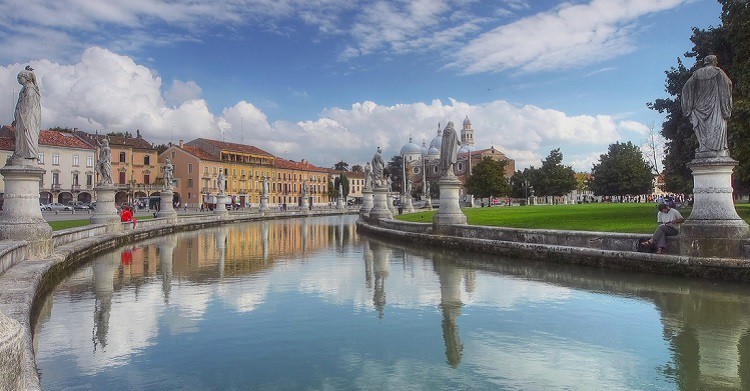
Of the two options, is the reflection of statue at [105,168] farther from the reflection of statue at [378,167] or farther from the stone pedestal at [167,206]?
the reflection of statue at [378,167]

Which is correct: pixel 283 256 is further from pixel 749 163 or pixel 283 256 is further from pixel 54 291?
pixel 749 163

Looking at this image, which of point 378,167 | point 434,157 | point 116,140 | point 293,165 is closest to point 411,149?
point 434,157

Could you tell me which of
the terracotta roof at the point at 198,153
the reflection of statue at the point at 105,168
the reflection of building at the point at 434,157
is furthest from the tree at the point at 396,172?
the reflection of statue at the point at 105,168

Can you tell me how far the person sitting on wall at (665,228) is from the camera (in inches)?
443

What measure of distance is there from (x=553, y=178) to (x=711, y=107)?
253 feet

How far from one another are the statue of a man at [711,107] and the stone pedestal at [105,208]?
19755 mm

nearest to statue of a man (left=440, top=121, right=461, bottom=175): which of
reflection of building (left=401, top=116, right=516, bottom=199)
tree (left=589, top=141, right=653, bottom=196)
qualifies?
tree (left=589, top=141, right=653, bottom=196)

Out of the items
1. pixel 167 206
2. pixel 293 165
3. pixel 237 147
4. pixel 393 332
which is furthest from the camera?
pixel 293 165

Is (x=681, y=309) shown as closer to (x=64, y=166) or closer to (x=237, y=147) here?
(x=64, y=166)

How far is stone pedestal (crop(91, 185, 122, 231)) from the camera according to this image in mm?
21438

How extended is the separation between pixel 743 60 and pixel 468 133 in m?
124

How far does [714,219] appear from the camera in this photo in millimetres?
10508

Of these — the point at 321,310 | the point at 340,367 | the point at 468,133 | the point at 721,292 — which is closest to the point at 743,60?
the point at 721,292

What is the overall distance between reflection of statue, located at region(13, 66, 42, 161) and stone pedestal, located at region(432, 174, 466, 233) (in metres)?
12.1
